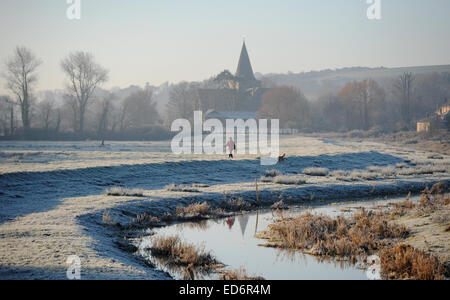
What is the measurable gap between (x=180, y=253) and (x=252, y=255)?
2.19m

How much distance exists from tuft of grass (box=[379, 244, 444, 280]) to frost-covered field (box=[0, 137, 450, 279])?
5.63 metres

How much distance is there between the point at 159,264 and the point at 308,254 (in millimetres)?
4401


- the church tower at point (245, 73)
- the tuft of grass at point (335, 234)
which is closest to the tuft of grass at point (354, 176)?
the tuft of grass at point (335, 234)

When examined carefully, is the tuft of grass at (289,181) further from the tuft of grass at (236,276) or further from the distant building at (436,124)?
the distant building at (436,124)

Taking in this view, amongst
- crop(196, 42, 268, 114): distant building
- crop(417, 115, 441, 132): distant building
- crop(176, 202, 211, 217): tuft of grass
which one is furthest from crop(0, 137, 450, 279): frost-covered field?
crop(196, 42, 268, 114): distant building

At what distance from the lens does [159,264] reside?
13078mm

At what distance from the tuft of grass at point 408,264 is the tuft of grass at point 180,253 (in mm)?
4530

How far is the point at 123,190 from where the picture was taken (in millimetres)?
22969

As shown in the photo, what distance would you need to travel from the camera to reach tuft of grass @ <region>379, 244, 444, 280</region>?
35.9 ft

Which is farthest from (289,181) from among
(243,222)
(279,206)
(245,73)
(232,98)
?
(245,73)

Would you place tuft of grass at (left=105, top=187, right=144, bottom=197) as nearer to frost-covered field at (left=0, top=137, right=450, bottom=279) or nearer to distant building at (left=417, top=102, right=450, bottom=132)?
frost-covered field at (left=0, top=137, right=450, bottom=279)

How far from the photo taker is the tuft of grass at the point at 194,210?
19920 millimetres

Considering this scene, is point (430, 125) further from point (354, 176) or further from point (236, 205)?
point (236, 205)
